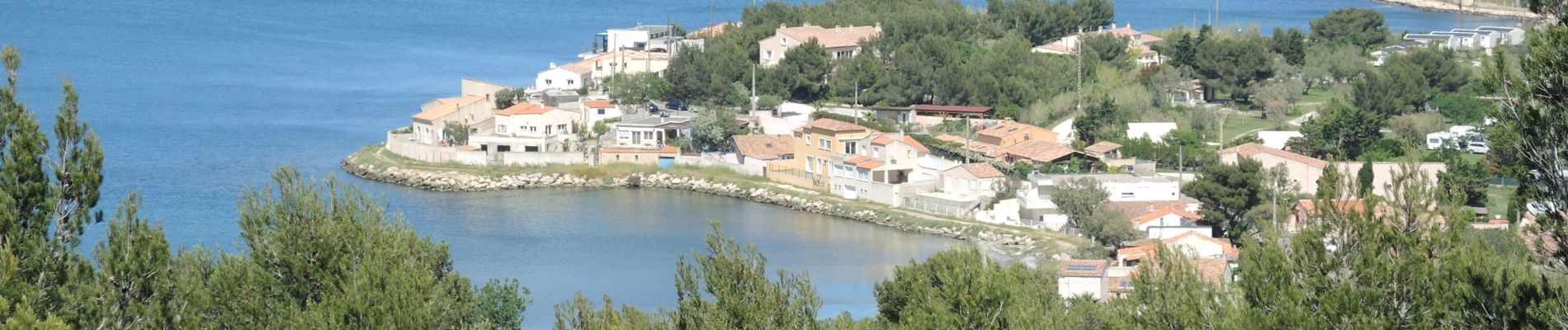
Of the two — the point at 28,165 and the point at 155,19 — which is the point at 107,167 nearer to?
the point at 28,165

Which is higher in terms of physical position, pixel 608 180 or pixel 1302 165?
pixel 1302 165

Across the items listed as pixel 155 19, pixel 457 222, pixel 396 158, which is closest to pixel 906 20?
pixel 396 158

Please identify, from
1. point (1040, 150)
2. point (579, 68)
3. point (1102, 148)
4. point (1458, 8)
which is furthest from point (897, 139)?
point (1458, 8)

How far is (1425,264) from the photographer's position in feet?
19.4

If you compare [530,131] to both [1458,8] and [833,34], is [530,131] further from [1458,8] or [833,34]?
[1458,8]

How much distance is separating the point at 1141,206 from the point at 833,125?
4187 millimetres

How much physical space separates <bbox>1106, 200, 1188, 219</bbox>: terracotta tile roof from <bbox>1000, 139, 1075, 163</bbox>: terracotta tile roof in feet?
7.03

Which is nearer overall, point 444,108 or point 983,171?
point 983,171

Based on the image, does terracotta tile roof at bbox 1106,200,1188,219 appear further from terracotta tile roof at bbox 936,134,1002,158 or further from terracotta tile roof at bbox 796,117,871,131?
terracotta tile roof at bbox 796,117,871,131

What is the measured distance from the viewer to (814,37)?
25938 mm

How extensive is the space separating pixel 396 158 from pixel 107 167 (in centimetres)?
344

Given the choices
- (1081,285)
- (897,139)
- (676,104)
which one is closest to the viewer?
(1081,285)

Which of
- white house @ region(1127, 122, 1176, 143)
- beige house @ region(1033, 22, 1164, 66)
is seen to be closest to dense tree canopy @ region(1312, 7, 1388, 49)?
beige house @ region(1033, 22, 1164, 66)

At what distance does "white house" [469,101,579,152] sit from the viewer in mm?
22656
